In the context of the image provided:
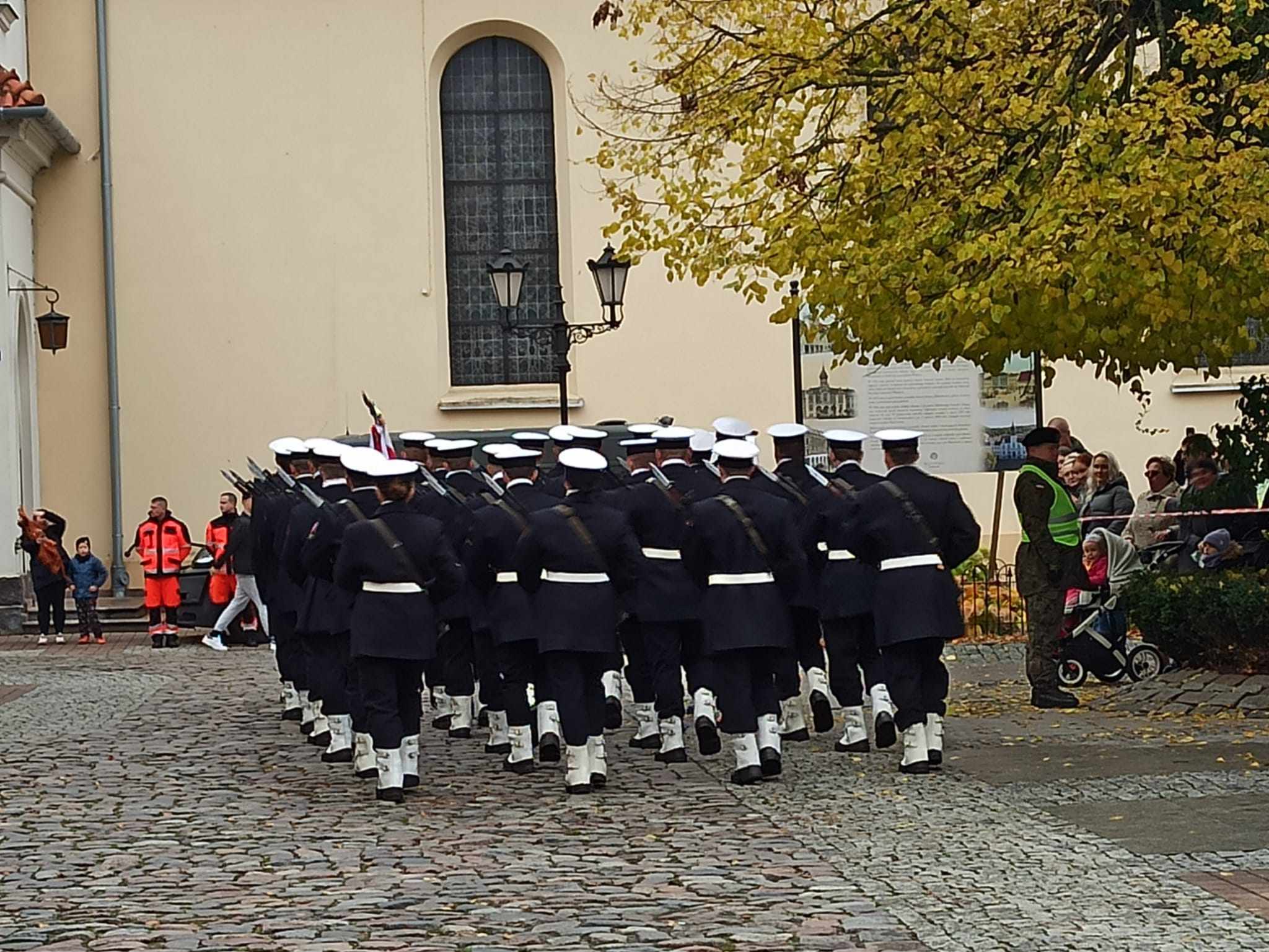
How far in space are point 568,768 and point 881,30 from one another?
18.7ft

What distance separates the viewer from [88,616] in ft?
80.7

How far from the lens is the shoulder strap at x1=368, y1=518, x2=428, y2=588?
38.3 feet

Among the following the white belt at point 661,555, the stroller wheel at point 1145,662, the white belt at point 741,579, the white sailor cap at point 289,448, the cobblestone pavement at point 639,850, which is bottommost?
the cobblestone pavement at point 639,850

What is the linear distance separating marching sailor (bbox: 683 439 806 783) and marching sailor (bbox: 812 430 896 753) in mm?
804

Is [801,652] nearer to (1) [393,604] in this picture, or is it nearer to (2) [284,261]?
(1) [393,604]

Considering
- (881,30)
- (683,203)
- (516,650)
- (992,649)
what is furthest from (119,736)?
(992,649)

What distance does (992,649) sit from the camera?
19906 mm

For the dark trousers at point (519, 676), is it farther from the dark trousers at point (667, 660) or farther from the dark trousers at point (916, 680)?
the dark trousers at point (916, 680)

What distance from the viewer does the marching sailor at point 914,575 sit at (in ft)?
39.3

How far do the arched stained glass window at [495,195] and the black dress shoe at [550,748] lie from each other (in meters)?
17.7

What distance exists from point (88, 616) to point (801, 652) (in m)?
13.0

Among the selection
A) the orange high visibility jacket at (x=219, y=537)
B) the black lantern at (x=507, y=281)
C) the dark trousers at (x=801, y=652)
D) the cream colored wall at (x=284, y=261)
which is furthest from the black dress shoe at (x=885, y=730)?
the cream colored wall at (x=284, y=261)

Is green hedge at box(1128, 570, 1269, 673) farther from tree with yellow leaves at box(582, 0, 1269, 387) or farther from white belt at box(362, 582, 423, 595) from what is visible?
white belt at box(362, 582, 423, 595)

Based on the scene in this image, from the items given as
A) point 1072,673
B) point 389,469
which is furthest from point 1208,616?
point 389,469
